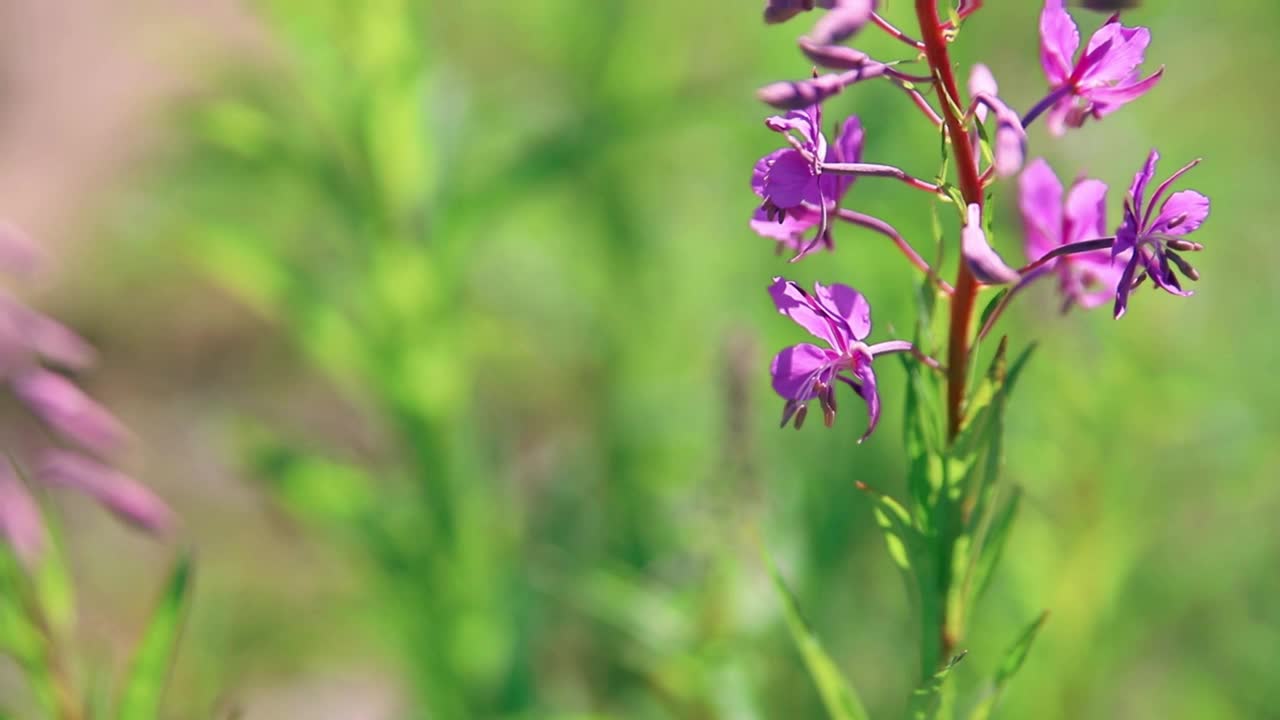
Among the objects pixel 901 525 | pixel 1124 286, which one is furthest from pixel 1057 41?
pixel 901 525

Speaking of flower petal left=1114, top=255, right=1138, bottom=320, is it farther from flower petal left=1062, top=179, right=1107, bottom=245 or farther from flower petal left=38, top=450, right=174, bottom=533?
flower petal left=38, top=450, right=174, bottom=533

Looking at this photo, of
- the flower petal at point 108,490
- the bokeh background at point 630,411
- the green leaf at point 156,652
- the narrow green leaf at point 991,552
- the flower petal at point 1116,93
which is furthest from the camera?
the bokeh background at point 630,411

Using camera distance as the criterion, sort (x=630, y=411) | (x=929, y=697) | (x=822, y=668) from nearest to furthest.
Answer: (x=929, y=697) → (x=822, y=668) → (x=630, y=411)

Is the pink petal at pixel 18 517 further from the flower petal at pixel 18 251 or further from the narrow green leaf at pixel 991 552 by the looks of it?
the narrow green leaf at pixel 991 552

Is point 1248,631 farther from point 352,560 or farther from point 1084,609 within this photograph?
point 352,560

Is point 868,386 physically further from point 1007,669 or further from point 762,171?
point 1007,669

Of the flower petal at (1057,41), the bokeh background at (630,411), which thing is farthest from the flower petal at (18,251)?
the flower petal at (1057,41)

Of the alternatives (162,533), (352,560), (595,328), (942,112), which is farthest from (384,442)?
(942,112)
